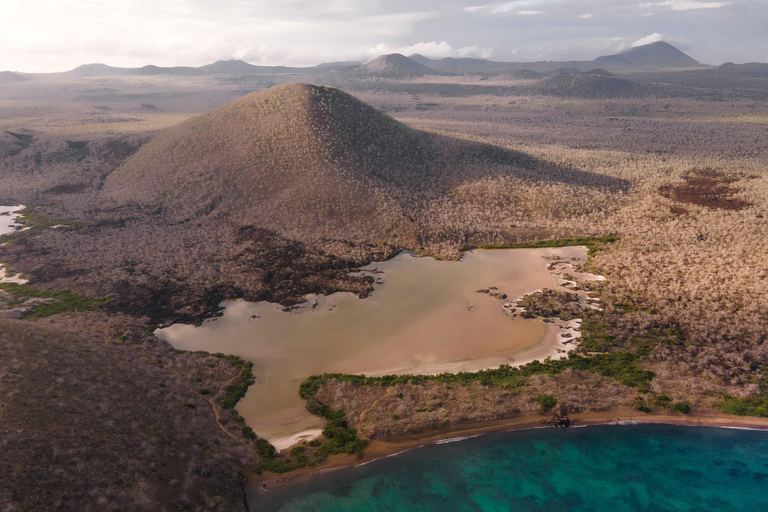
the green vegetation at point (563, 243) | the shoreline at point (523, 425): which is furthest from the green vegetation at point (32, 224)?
the green vegetation at point (563, 243)

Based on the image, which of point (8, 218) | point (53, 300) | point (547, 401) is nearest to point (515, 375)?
point (547, 401)

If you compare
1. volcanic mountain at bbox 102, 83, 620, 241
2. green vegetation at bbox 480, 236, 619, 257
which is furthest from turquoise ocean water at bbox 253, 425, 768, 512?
volcanic mountain at bbox 102, 83, 620, 241

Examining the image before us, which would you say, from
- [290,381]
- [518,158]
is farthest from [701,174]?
[290,381]

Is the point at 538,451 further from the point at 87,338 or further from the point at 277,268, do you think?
the point at 87,338

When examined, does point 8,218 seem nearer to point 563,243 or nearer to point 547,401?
point 547,401

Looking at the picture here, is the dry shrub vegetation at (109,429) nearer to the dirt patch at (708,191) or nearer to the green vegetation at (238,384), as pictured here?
the green vegetation at (238,384)

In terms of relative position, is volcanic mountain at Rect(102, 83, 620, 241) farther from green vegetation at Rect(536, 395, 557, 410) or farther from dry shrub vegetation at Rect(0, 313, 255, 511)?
green vegetation at Rect(536, 395, 557, 410)
